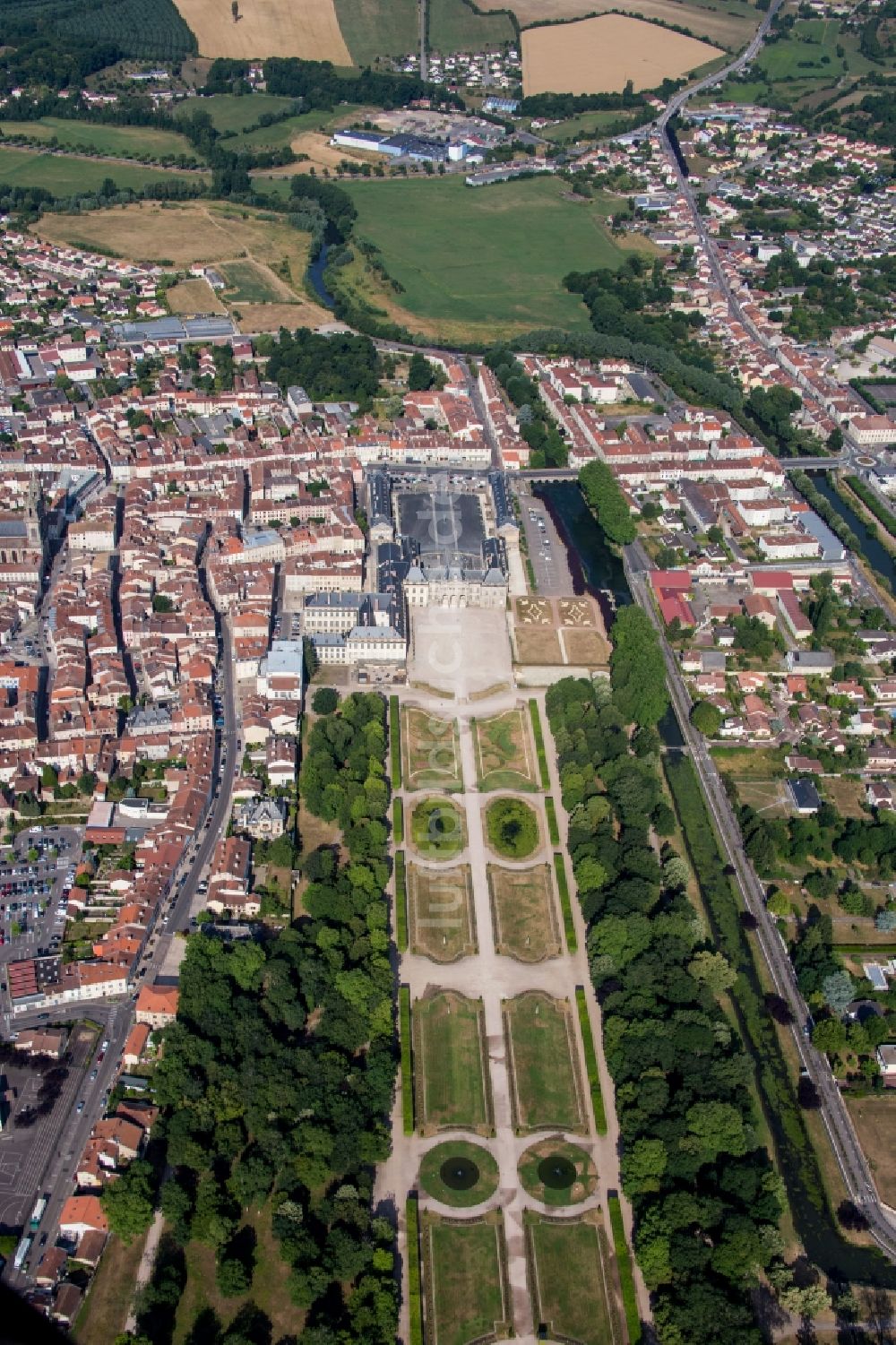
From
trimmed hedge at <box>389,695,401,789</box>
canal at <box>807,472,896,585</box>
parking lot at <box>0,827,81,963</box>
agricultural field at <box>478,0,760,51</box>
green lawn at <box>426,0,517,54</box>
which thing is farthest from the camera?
agricultural field at <box>478,0,760,51</box>

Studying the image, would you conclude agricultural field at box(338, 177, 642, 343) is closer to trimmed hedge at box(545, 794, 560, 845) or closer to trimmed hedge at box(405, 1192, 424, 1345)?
trimmed hedge at box(545, 794, 560, 845)

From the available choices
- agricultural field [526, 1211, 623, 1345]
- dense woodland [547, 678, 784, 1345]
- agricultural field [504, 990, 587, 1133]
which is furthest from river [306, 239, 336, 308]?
agricultural field [526, 1211, 623, 1345]

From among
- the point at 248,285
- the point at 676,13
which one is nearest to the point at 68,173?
the point at 248,285

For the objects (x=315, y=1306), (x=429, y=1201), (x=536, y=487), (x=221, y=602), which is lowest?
(x=315, y=1306)

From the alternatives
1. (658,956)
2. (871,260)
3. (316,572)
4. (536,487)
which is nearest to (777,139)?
(871,260)

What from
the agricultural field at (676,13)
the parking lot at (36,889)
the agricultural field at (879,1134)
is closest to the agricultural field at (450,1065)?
the agricultural field at (879,1134)

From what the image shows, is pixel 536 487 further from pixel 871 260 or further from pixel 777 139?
pixel 777 139
